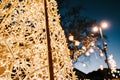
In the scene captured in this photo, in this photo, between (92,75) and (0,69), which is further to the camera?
(92,75)

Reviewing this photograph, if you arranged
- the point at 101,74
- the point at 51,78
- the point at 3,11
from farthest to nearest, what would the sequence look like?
the point at 101,74 < the point at 3,11 < the point at 51,78

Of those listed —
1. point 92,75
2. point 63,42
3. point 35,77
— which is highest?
point 63,42

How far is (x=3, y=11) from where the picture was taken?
4375mm

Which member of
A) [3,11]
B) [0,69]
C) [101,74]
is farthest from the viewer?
[101,74]

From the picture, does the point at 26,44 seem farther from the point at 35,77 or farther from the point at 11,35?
the point at 35,77

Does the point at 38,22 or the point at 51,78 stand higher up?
the point at 38,22

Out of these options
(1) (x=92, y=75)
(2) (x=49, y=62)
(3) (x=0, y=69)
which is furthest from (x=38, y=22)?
(1) (x=92, y=75)

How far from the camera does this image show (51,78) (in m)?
4.05

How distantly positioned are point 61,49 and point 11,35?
1.02 meters

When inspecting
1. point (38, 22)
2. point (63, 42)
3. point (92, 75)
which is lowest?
point (92, 75)

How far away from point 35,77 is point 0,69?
1629mm

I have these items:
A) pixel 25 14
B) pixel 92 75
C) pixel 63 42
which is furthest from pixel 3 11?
pixel 92 75

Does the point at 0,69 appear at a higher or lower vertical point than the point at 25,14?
lower

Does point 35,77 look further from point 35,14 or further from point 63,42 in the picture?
point 35,14
